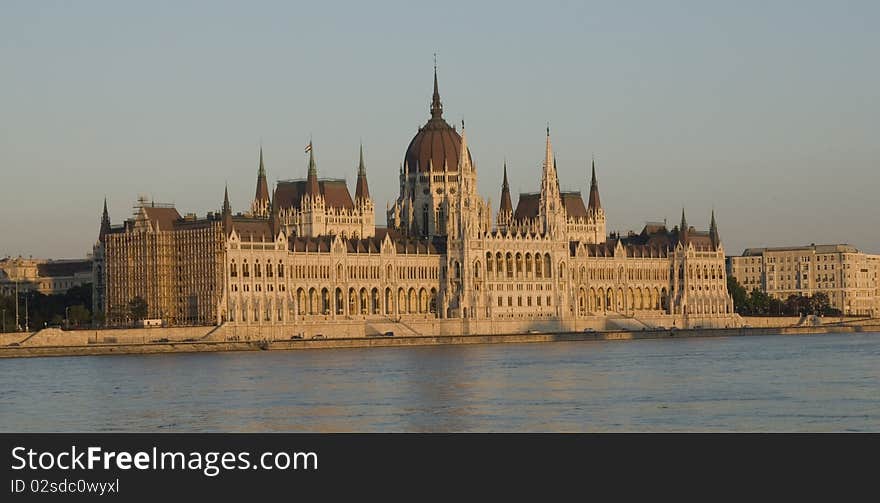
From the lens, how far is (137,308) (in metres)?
133

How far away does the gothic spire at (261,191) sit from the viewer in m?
153

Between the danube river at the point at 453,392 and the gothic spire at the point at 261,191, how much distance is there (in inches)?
1679

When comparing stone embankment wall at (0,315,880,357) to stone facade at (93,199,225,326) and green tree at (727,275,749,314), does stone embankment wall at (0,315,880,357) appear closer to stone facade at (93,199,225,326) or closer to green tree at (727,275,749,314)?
stone facade at (93,199,225,326)

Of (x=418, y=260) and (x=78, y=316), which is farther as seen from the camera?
(x=418, y=260)

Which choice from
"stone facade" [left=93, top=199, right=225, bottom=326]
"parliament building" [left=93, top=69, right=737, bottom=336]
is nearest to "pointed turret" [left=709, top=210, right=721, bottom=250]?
"parliament building" [left=93, top=69, right=737, bottom=336]

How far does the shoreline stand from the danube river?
4.22 metres

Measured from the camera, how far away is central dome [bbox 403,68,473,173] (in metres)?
163

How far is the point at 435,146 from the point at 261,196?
724 inches

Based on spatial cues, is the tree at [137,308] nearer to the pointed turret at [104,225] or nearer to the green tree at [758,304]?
the pointed turret at [104,225]

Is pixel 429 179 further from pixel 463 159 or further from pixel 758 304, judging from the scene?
pixel 758 304

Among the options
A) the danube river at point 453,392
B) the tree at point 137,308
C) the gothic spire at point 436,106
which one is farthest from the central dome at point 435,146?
the danube river at point 453,392

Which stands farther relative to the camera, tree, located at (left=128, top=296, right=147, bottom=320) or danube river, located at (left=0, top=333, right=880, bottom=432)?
tree, located at (left=128, top=296, right=147, bottom=320)

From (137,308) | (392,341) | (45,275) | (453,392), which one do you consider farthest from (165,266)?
(453,392)
